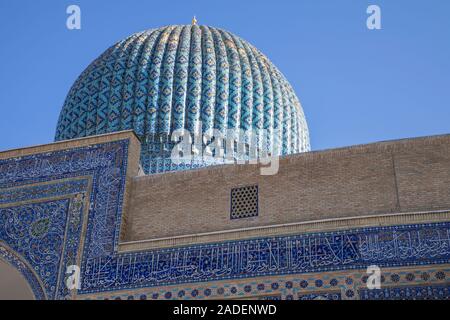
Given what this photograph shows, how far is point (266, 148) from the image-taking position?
34.3 feet

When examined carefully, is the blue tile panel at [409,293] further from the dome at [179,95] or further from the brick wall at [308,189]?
the dome at [179,95]

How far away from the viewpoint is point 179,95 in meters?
10.5

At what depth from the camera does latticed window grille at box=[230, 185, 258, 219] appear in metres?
7.38

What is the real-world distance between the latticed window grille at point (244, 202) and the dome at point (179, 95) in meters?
2.50

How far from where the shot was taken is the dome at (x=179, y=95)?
10305 mm

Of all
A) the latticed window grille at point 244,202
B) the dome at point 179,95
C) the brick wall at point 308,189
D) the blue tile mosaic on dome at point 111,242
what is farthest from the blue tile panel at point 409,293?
the dome at point 179,95

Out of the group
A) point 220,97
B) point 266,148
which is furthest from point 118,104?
point 266,148

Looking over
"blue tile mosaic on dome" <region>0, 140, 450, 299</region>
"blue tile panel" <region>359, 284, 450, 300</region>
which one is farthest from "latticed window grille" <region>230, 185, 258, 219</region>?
"blue tile panel" <region>359, 284, 450, 300</region>

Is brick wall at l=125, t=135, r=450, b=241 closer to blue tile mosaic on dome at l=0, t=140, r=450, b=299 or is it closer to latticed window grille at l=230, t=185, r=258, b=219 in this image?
latticed window grille at l=230, t=185, r=258, b=219

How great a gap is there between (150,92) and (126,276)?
3767 millimetres

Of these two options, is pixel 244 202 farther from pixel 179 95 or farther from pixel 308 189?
pixel 179 95

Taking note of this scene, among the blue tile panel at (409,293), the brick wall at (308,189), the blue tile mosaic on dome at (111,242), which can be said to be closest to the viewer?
the blue tile panel at (409,293)

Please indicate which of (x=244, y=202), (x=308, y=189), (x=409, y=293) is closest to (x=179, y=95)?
(x=244, y=202)

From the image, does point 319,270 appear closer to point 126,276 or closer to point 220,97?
point 126,276
